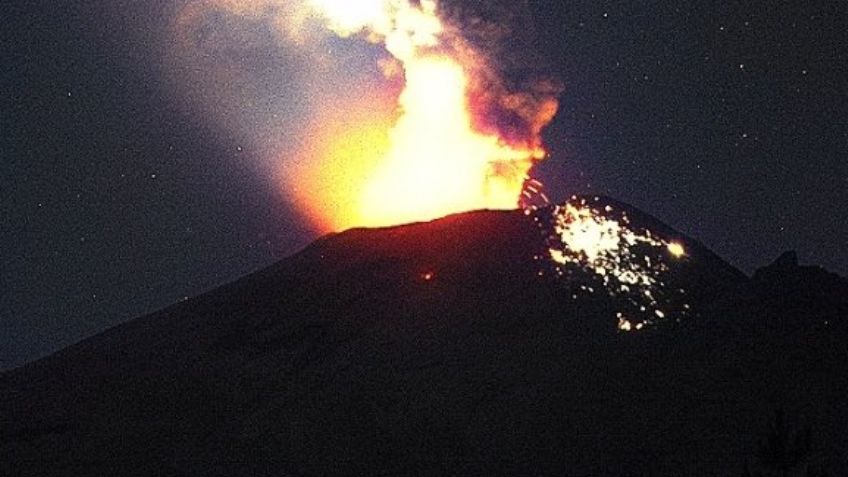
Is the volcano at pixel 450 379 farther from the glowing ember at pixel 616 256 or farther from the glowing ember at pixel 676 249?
the glowing ember at pixel 616 256

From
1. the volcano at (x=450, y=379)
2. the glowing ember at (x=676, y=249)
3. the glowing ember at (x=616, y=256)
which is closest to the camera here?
the volcano at (x=450, y=379)

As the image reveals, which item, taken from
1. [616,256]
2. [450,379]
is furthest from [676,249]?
[450,379]

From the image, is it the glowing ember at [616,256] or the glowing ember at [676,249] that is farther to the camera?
the glowing ember at [676,249]

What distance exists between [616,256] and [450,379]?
16982mm

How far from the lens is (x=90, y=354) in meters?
58.0

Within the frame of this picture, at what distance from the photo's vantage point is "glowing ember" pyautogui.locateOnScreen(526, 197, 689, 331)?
51.2 meters

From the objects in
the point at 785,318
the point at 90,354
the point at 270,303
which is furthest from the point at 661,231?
the point at 90,354

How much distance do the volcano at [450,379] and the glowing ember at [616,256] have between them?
1142mm

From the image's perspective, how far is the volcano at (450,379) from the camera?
3988 centimetres

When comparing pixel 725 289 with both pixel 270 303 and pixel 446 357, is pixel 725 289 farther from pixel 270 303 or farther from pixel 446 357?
pixel 270 303

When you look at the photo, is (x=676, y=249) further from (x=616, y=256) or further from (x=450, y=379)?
(x=450, y=379)

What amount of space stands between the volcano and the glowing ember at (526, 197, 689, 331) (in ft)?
3.75

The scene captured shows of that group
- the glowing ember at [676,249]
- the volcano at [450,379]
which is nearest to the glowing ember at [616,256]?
the glowing ember at [676,249]

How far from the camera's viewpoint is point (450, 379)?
148 ft
